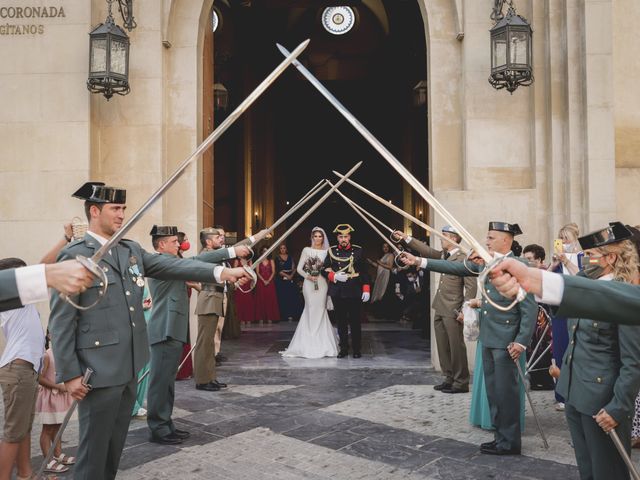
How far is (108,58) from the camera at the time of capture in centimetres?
822

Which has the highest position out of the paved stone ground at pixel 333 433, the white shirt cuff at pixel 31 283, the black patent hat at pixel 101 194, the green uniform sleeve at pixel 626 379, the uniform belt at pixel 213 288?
the black patent hat at pixel 101 194

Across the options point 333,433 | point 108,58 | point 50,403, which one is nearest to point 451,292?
point 333,433

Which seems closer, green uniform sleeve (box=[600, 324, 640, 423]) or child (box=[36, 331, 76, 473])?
green uniform sleeve (box=[600, 324, 640, 423])

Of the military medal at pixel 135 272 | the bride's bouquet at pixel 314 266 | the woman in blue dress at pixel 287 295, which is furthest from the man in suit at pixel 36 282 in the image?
the woman in blue dress at pixel 287 295

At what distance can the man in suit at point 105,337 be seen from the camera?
3.60m

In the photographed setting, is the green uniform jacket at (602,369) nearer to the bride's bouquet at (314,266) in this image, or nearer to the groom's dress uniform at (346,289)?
the groom's dress uniform at (346,289)

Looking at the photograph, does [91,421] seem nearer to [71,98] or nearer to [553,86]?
[71,98]

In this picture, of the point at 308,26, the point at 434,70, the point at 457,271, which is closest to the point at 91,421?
the point at 457,271

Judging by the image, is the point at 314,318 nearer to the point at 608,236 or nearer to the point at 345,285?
the point at 345,285

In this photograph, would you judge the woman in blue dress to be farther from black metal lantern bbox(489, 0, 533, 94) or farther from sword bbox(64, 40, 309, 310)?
sword bbox(64, 40, 309, 310)

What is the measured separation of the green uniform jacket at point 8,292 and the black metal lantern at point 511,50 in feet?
23.7

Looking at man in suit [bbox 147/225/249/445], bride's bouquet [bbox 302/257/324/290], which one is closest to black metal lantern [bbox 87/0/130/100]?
man in suit [bbox 147/225/249/445]

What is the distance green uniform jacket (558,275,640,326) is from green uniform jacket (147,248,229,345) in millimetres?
3963

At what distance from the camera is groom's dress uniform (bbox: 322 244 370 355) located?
33.4 ft
